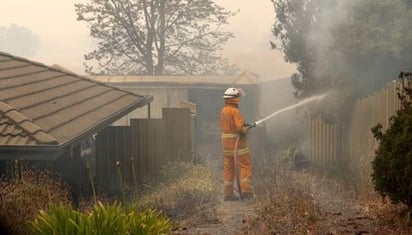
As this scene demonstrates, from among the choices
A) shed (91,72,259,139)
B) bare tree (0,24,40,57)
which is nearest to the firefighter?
shed (91,72,259,139)

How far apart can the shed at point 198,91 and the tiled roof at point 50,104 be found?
10657 mm

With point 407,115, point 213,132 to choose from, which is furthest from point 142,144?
point 213,132

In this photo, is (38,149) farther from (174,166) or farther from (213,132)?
(213,132)

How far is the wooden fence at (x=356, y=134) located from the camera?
8887 millimetres

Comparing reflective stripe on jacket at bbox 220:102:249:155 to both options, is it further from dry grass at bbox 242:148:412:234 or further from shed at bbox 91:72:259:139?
shed at bbox 91:72:259:139

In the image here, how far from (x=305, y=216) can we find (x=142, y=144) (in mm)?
4663

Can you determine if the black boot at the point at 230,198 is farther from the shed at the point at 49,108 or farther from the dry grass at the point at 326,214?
the shed at the point at 49,108

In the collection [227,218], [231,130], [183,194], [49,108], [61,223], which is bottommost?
[227,218]

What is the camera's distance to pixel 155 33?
30.0m

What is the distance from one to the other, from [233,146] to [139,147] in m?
2.06

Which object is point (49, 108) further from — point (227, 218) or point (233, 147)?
point (227, 218)

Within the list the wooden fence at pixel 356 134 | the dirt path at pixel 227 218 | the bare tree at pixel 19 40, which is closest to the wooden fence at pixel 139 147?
the dirt path at pixel 227 218

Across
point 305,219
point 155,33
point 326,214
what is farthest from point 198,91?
point 305,219

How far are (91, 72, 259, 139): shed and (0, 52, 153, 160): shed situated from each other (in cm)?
1063
